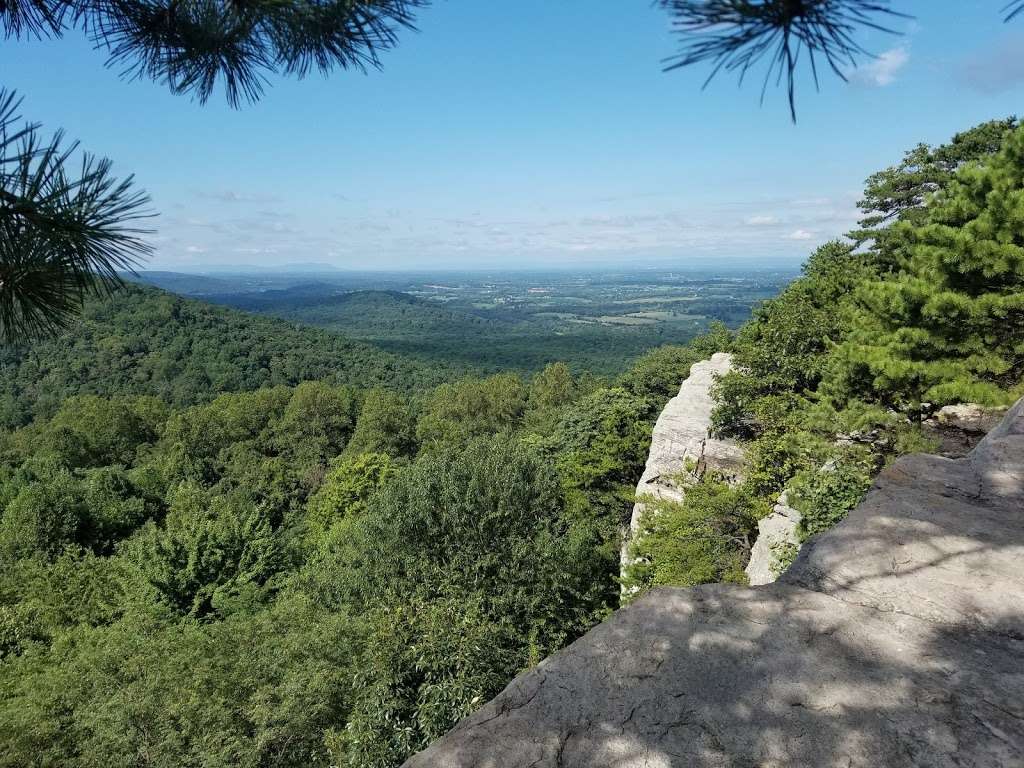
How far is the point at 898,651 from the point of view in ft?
7.46

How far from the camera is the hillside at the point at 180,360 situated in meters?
56.1

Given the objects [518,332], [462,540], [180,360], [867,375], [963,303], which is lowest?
[518,332]

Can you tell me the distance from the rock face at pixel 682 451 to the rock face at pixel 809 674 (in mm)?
8876

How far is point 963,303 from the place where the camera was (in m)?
7.45

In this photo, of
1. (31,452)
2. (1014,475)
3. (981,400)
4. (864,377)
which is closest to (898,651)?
(1014,475)

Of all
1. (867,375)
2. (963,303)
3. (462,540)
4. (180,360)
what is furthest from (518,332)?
(963,303)

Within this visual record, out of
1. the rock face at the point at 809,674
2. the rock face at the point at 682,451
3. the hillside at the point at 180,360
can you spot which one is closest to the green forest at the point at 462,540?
the rock face at the point at 682,451

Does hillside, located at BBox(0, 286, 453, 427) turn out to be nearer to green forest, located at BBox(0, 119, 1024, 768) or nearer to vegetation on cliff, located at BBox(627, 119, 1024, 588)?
green forest, located at BBox(0, 119, 1024, 768)

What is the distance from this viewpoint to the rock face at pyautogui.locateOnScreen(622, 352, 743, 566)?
38.7ft

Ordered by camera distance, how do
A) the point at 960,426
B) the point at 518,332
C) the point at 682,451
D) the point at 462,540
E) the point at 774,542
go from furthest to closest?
the point at 518,332 → the point at 462,540 → the point at 682,451 → the point at 960,426 → the point at 774,542

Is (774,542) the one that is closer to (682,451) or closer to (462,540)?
(682,451)

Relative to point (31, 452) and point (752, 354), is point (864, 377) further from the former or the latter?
point (31, 452)

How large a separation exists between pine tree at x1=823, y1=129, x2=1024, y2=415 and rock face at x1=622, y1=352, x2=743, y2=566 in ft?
12.5

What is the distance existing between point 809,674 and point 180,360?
3017 inches
